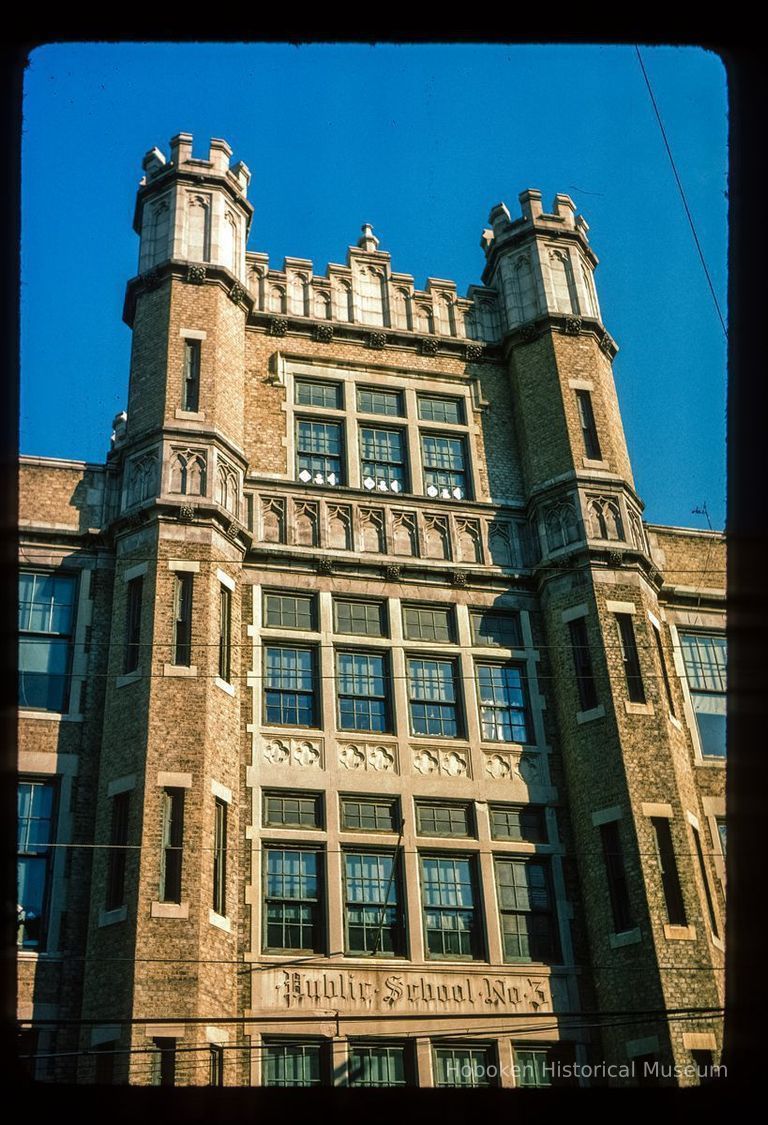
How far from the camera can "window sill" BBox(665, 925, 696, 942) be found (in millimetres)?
20859

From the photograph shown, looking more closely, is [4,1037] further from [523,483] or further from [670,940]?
[523,483]

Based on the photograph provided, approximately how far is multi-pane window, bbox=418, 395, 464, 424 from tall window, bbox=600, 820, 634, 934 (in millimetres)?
9825

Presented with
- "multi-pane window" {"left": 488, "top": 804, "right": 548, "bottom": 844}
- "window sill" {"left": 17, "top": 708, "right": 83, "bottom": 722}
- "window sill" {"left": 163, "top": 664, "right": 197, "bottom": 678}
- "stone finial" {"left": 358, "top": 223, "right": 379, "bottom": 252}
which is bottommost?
"multi-pane window" {"left": 488, "top": 804, "right": 548, "bottom": 844}

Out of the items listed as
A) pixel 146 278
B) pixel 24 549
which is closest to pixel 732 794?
pixel 24 549

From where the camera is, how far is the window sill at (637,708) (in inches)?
912

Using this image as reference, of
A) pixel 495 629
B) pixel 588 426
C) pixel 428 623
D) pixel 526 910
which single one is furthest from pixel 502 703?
pixel 588 426

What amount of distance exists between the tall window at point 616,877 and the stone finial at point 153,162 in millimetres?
16908

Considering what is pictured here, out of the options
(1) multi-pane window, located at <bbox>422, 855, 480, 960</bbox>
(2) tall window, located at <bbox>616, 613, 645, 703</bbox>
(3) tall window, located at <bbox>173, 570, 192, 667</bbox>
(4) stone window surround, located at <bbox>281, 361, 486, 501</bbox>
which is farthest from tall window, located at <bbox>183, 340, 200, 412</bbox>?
(1) multi-pane window, located at <bbox>422, 855, 480, 960</bbox>

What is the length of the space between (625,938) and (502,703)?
16.3 ft

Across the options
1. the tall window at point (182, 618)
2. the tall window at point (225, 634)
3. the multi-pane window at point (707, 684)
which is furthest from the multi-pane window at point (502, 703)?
the tall window at point (182, 618)

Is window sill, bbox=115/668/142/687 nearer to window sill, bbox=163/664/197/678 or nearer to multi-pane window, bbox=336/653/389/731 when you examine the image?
window sill, bbox=163/664/197/678

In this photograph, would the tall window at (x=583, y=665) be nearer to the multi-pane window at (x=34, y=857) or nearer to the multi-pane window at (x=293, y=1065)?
the multi-pane window at (x=293, y=1065)

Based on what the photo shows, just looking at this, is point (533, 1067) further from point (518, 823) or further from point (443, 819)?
point (443, 819)

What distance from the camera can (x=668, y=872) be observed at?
2172 centimetres
